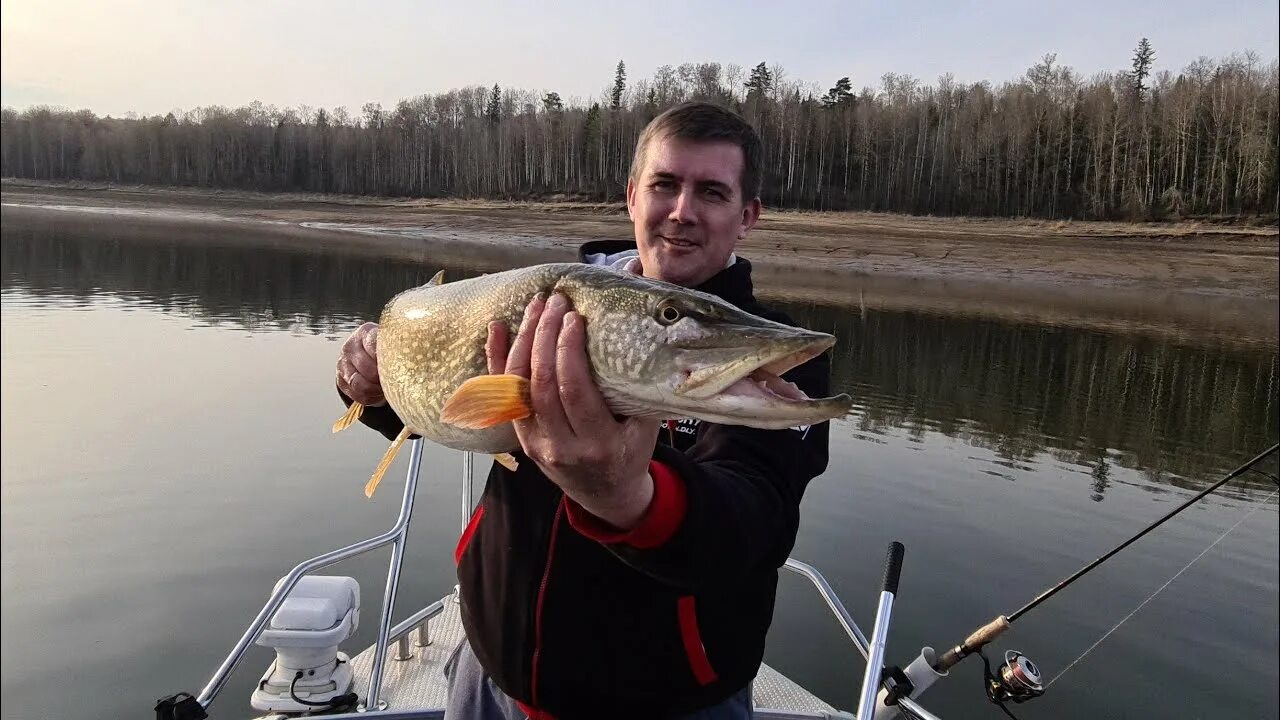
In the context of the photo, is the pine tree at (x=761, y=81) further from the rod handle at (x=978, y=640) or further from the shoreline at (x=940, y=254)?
the rod handle at (x=978, y=640)

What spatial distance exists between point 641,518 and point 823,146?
177 feet

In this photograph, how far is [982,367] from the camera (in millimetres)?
15227

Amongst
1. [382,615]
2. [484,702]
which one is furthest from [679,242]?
[382,615]

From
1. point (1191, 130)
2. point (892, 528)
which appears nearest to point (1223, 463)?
point (892, 528)

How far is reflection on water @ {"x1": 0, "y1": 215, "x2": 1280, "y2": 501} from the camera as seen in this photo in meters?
10.9

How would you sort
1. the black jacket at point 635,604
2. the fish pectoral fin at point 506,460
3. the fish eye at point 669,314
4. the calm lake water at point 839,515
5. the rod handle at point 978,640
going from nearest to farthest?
the fish eye at point 669,314 → the black jacket at point 635,604 → the fish pectoral fin at point 506,460 → the rod handle at point 978,640 → the calm lake water at point 839,515

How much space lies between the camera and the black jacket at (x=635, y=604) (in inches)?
72.6

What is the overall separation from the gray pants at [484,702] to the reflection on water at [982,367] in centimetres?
803

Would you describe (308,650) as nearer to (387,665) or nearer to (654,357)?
(387,665)

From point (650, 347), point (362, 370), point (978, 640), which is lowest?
point (978, 640)

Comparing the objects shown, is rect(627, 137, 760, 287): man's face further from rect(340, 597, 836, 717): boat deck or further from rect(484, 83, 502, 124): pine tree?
rect(484, 83, 502, 124): pine tree

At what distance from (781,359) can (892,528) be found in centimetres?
643

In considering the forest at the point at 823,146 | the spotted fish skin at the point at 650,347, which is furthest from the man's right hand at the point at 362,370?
the forest at the point at 823,146

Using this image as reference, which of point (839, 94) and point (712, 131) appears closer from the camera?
point (712, 131)
